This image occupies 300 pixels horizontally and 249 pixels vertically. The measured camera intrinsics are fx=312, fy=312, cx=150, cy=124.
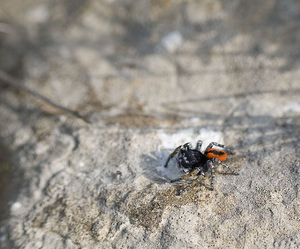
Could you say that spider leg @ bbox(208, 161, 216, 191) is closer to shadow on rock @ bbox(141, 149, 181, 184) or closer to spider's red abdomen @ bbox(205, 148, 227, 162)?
spider's red abdomen @ bbox(205, 148, 227, 162)

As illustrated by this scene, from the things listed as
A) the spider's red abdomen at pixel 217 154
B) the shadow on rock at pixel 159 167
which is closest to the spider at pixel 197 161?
the spider's red abdomen at pixel 217 154

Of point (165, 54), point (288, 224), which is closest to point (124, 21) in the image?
point (165, 54)

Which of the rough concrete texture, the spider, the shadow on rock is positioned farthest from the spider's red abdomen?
the shadow on rock

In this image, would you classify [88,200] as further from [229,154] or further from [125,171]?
[229,154]

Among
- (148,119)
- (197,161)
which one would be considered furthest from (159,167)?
(148,119)

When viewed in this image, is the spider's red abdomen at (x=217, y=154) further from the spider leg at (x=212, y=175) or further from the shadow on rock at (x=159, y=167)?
the shadow on rock at (x=159, y=167)

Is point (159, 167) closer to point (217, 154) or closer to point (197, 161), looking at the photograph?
point (197, 161)

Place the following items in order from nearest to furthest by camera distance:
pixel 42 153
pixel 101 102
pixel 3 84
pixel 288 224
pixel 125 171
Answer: pixel 288 224
pixel 125 171
pixel 42 153
pixel 101 102
pixel 3 84
